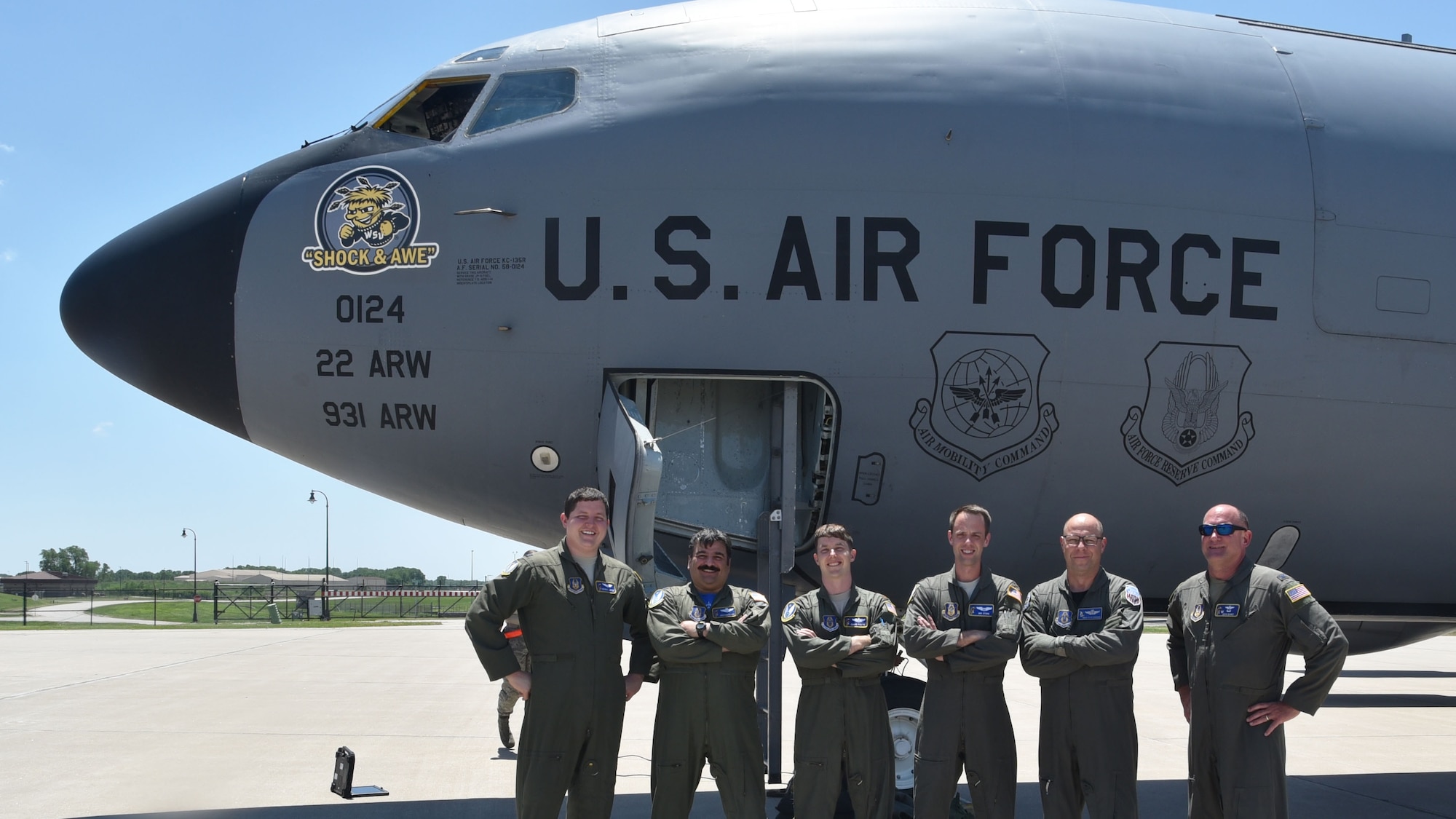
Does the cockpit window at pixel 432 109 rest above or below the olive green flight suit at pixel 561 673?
above

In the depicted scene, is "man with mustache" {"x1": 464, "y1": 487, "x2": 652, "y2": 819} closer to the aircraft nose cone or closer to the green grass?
the aircraft nose cone

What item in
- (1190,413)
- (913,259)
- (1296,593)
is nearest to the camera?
(1296,593)

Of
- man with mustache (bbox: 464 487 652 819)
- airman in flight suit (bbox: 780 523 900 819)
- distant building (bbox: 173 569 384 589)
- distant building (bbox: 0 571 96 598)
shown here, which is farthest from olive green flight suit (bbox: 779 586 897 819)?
distant building (bbox: 173 569 384 589)

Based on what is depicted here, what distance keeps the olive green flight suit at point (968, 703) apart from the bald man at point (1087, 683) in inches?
7.2

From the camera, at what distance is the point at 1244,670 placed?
503 centimetres

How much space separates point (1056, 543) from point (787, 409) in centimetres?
198

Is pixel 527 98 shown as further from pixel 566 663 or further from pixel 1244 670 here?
pixel 1244 670

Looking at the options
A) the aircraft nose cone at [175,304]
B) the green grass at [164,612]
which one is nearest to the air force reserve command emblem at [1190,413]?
the aircraft nose cone at [175,304]

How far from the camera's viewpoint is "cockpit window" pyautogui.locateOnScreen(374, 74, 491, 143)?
23.0 ft

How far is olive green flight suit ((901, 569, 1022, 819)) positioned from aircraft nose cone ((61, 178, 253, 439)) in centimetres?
458

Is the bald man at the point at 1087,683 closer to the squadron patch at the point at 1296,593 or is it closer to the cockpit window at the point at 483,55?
the squadron patch at the point at 1296,593

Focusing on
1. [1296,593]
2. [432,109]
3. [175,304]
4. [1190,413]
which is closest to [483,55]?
[432,109]

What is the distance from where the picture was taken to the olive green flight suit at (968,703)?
517 cm

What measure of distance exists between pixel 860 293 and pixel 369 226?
3.06m
